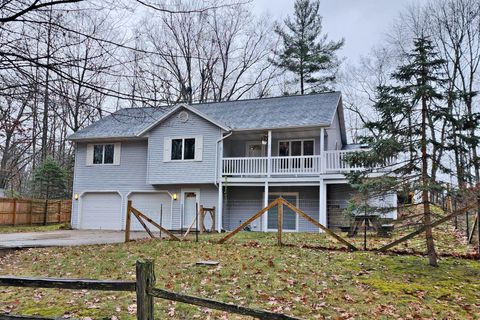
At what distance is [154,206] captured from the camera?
67.6 feet

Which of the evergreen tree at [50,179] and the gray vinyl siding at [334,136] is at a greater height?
the gray vinyl siding at [334,136]

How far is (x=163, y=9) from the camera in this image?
17.1 feet

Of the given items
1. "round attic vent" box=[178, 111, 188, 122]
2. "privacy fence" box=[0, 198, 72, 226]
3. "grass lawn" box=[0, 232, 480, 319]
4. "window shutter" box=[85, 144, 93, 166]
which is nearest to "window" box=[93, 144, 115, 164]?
"window shutter" box=[85, 144, 93, 166]

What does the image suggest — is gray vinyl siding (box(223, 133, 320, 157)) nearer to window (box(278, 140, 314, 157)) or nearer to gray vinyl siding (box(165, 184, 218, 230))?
window (box(278, 140, 314, 157))

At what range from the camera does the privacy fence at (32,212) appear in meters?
23.0

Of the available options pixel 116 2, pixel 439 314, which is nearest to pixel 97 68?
pixel 116 2

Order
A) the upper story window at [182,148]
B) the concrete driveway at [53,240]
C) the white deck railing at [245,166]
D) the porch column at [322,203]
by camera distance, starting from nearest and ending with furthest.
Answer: the concrete driveway at [53,240] → the porch column at [322,203] → the white deck railing at [245,166] → the upper story window at [182,148]

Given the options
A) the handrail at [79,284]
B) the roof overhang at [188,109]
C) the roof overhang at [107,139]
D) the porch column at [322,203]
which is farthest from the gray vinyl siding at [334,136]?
the handrail at [79,284]

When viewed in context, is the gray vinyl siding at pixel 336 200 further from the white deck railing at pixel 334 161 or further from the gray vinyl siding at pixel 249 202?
the white deck railing at pixel 334 161

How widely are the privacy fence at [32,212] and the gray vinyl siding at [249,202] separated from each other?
13.3m

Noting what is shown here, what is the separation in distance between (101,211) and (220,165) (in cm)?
Result: 762

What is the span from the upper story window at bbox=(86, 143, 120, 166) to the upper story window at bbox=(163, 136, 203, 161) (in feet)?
11.1

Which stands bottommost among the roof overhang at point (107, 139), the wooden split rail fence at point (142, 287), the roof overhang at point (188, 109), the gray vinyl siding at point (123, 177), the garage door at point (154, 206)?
the wooden split rail fence at point (142, 287)

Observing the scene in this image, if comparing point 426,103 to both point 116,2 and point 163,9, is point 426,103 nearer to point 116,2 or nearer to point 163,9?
point 163,9
